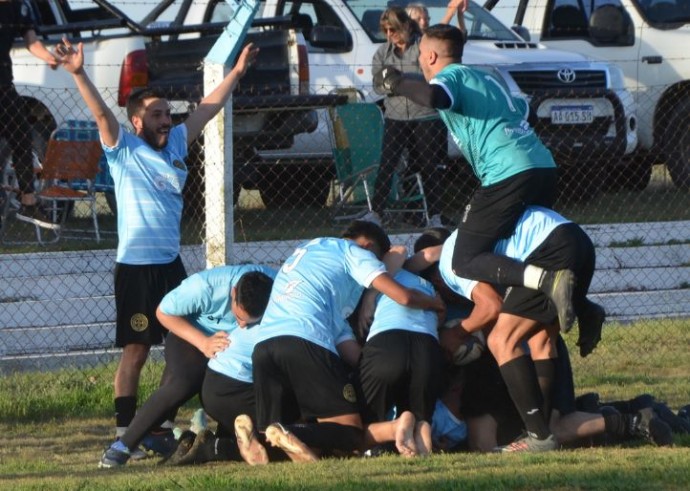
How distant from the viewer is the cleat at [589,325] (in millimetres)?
7332

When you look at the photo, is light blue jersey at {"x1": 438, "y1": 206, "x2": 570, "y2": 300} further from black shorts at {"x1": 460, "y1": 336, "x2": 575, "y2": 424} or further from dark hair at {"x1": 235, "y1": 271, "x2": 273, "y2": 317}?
dark hair at {"x1": 235, "y1": 271, "x2": 273, "y2": 317}

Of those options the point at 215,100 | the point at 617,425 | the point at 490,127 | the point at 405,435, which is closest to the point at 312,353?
the point at 405,435

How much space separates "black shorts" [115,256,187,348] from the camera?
779 cm

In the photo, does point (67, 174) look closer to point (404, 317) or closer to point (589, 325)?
point (404, 317)

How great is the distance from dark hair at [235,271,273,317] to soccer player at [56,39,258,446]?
0.63m

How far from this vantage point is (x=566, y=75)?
1375 centimetres

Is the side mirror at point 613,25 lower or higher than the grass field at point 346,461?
higher

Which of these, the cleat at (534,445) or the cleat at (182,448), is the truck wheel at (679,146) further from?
the cleat at (182,448)

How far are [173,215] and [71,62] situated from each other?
942 millimetres

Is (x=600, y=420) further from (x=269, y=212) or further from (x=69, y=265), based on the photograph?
(x=269, y=212)

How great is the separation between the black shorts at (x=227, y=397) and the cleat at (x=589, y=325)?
5.38ft

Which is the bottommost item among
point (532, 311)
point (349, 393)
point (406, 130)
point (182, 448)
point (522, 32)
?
point (182, 448)

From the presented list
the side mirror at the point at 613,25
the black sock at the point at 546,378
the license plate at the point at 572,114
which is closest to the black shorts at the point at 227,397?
the black sock at the point at 546,378

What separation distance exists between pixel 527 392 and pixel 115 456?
2004mm
